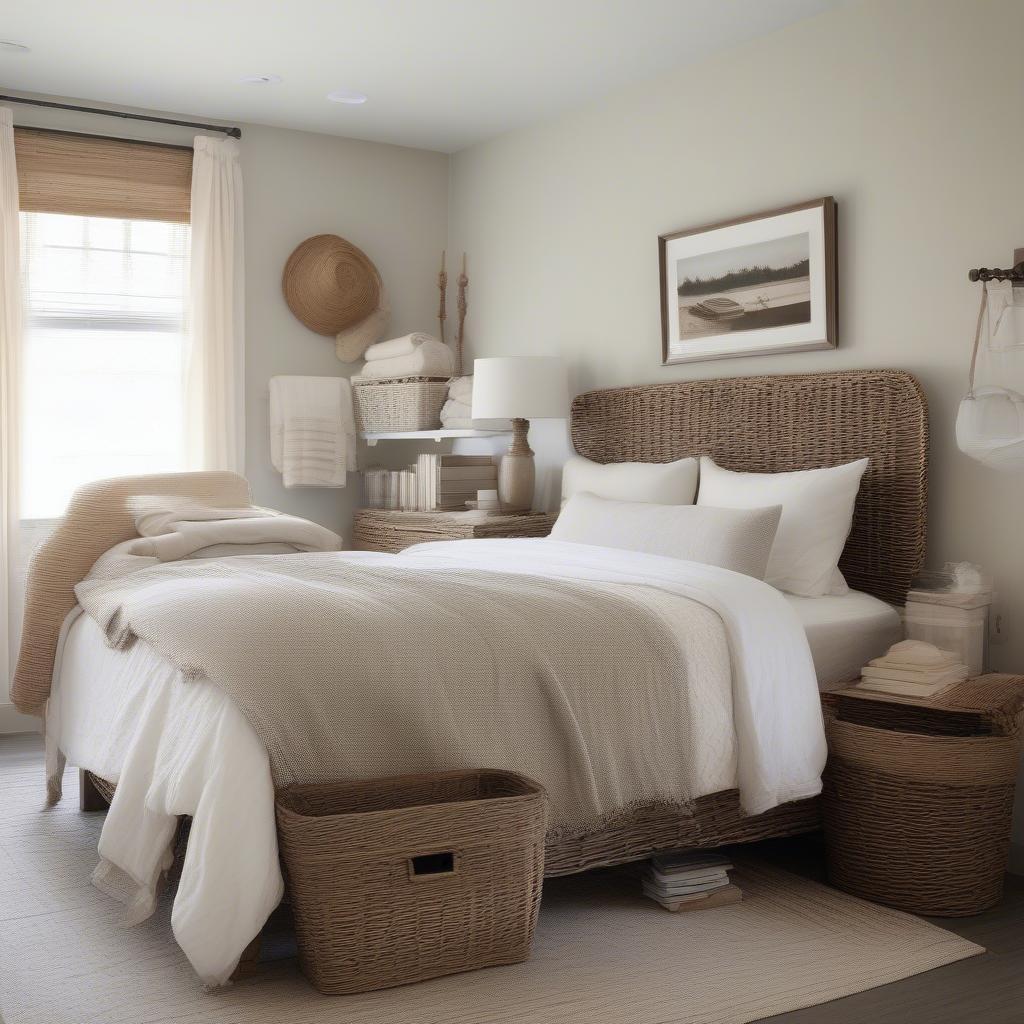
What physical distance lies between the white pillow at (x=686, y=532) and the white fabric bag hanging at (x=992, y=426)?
21.2 inches

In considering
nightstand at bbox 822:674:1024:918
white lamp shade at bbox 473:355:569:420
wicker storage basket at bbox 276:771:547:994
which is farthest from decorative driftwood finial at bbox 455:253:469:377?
wicker storage basket at bbox 276:771:547:994

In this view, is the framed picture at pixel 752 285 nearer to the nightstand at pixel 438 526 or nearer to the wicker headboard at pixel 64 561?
the nightstand at pixel 438 526

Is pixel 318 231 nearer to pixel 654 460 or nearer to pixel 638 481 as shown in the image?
pixel 654 460

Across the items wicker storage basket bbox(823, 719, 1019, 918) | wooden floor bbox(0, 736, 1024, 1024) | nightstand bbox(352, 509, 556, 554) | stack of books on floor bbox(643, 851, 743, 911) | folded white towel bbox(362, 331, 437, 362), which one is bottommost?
wooden floor bbox(0, 736, 1024, 1024)

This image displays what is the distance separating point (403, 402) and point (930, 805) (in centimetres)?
300

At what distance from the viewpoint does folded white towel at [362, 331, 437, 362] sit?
200 inches

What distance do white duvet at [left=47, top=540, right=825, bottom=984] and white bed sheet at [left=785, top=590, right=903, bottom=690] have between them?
0.82 ft

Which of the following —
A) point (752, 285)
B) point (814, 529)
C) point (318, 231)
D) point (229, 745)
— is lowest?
point (229, 745)

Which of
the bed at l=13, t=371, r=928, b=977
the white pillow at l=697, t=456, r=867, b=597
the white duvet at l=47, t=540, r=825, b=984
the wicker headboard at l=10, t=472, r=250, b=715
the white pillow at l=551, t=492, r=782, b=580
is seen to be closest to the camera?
the white duvet at l=47, t=540, r=825, b=984

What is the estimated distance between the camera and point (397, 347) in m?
5.15

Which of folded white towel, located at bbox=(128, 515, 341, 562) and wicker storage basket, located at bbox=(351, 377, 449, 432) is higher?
wicker storage basket, located at bbox=(351, 377, 449, 432)

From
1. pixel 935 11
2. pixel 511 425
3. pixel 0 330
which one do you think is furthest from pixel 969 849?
pixel 0 330

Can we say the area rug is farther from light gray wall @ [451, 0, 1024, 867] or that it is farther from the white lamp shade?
the white lamp shade

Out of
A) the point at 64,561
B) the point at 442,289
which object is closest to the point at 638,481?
the point at 64,561
